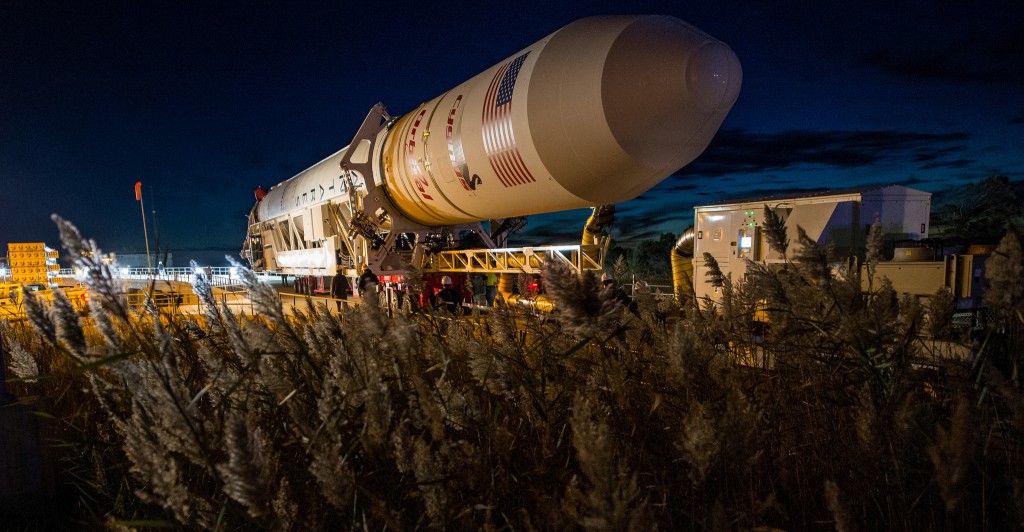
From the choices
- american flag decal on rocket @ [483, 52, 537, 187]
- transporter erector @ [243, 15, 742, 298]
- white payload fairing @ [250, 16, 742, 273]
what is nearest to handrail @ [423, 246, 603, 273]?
transporter erector @ [243, 15, 742, 298]

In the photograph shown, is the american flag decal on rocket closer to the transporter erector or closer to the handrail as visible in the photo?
the transporter erector

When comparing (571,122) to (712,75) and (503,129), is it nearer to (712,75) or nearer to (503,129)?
(503,129)

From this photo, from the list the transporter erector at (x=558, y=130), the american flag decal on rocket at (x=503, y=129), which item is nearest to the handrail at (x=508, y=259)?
the transporter erector at (x=558, y=130)

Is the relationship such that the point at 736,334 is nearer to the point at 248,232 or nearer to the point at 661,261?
the point at 248,232

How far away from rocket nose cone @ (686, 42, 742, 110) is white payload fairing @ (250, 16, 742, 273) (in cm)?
1

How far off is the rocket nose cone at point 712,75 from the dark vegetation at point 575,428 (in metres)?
2.85

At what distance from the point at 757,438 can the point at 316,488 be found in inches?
58.0

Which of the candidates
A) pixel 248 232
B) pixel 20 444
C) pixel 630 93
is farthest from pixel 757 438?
pixel 248 232

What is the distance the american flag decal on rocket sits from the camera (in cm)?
554

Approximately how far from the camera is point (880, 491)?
4.53ft

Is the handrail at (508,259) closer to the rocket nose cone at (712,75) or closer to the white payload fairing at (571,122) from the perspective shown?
the white payload fairing at (571,122)

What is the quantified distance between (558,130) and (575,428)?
177 inches

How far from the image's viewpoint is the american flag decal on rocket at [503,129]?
218 inches

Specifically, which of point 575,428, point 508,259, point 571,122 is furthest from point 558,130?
point 575,428
